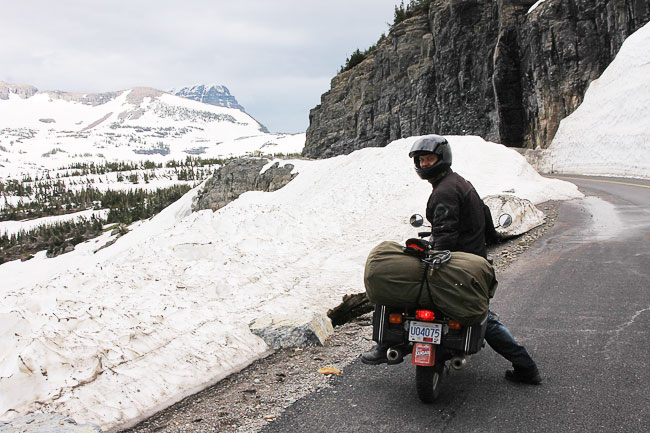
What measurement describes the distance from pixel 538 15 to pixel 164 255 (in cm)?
3664

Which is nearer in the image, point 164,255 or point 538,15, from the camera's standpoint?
point 164,255

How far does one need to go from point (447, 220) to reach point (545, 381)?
1657 mm

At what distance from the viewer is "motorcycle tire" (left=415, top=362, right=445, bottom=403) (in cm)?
385

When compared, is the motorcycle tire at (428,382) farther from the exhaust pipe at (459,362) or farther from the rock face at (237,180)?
the rock face at (237,180)

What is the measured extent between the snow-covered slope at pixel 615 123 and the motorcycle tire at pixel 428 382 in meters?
27.0

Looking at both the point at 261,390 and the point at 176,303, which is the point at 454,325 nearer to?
the point at 261,390

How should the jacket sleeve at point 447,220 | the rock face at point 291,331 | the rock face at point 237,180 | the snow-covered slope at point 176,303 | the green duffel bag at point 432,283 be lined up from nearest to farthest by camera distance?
the green duffel bag at point 432,283
the jacket sleeve at point 447,220
the snow-covered slope at point 176,303
the rock face at point 291,331
the rock face at point 237,180

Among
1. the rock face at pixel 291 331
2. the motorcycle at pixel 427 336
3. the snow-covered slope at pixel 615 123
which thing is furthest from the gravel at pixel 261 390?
the snow-covered slope at pixel 615 123

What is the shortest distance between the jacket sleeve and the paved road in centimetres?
128

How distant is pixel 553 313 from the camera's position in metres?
6.00

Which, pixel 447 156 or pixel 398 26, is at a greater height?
pixel 398 26

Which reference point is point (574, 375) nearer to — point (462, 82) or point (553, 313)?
point (553, 313)

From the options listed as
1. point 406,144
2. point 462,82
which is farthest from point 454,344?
point 462,82

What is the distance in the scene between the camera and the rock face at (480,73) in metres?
34.2
